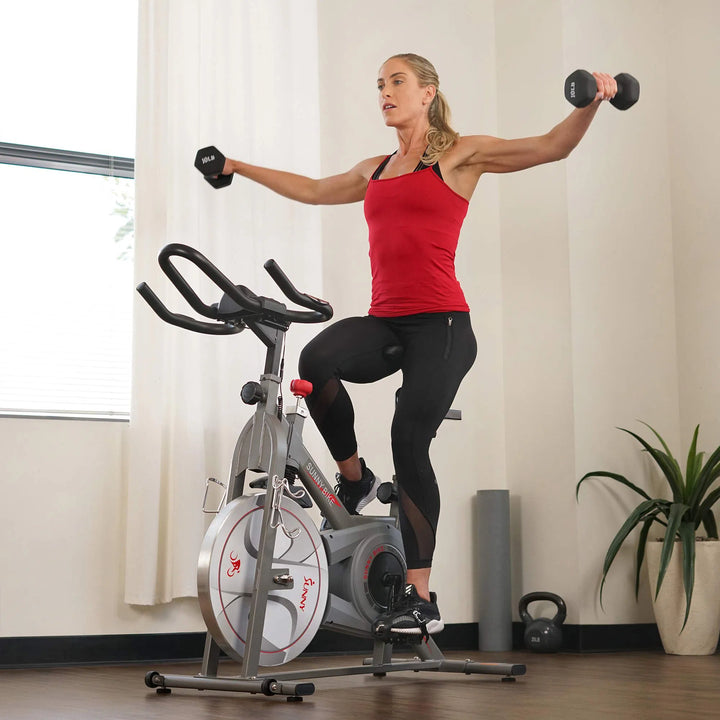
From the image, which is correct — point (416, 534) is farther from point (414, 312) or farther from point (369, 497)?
point (414, 312)

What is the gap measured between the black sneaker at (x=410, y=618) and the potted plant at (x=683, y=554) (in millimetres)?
1269

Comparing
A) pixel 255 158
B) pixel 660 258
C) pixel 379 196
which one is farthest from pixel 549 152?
pixel 660 258

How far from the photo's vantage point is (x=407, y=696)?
95.0 inches

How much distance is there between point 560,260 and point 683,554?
3.90ft

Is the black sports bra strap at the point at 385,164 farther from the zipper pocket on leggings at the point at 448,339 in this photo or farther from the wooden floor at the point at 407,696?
the wooden floor at the point at 407,696

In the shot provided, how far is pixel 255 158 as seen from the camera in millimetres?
3715

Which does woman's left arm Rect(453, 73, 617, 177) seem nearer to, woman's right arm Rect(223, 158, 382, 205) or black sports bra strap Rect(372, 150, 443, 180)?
black sports bra strap Rect(372, 150, 443, 180)

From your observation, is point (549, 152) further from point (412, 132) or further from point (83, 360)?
point (83, 360)

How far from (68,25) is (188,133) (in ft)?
1.96

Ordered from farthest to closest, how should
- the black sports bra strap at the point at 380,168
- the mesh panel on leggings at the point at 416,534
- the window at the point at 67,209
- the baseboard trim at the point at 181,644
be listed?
the window at the point at 67,209
the baseboard trim at the point at 181,644
the black sports bra strap at the point at 380,168
the mesh panel on leggings at the point at 416,534

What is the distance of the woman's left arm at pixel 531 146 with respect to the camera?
257 centimetres

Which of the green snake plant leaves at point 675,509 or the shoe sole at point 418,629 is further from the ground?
the green snake plant leaves at point 675,509

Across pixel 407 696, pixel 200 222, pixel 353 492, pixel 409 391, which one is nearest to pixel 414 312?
pixel 409 391

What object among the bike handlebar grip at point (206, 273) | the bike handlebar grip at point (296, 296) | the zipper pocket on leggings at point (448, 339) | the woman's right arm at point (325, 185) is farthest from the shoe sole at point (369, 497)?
the woman's right arm at point (325, 185)
